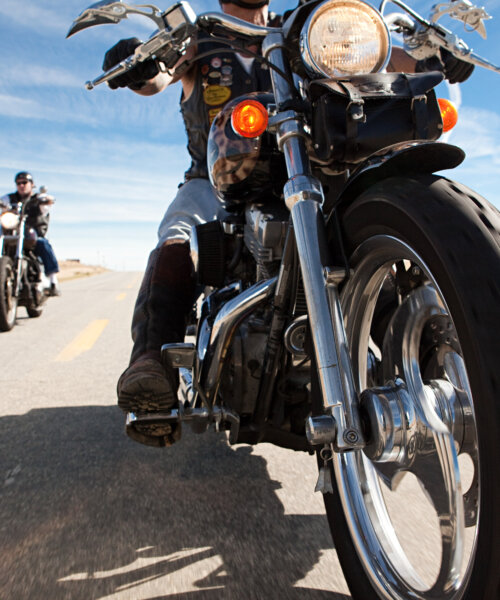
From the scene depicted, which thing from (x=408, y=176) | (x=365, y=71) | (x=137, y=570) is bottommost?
(x=137, y=570)

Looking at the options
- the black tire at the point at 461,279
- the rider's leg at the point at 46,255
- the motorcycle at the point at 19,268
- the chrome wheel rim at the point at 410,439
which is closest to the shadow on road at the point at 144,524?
the chrome wheel rim at the point at 410,439

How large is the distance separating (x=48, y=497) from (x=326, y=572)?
1.05 metres

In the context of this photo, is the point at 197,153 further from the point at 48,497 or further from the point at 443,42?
the point at 48,497

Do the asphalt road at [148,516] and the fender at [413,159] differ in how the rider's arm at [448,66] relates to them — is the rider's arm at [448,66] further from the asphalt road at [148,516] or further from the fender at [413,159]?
the asphalt road at [148,516]

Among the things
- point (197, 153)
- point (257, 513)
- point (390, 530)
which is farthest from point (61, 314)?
point (390, 530)

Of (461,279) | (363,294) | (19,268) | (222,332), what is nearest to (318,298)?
(363,294)

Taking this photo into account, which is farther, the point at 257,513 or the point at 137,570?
the point at 257,513

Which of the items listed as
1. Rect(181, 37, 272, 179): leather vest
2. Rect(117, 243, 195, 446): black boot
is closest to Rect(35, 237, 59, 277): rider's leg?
Rect(181, 37, 272, 179): leather vest

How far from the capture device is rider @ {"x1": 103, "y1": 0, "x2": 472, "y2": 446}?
6.10 ft

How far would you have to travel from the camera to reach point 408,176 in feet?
3.57

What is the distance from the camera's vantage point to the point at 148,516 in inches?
70.6

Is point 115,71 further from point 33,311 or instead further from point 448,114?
point 33,311

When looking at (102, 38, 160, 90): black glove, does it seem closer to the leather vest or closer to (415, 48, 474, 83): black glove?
the leather vest

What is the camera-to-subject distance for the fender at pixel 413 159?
43.0 inches
